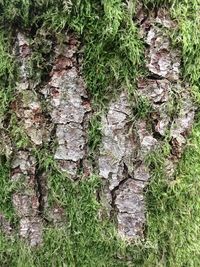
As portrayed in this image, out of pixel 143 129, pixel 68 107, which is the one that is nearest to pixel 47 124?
pixel 68 107

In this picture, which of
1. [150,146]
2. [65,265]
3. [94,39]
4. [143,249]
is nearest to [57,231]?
[65,265]

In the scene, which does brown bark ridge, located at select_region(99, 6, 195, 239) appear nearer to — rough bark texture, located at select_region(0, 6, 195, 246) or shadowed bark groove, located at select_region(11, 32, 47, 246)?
rough bark texture, located at select_region(0, 6, 195, 246)

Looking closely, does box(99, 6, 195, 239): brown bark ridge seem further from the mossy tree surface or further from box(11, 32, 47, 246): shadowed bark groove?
box(11, 32, 47, 246): shadowed bark groove

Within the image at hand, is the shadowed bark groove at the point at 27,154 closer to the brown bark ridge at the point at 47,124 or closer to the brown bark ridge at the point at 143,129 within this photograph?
the brown bark ridge at the point at 47,124

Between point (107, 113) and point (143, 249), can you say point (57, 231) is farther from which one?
point (107, 113)

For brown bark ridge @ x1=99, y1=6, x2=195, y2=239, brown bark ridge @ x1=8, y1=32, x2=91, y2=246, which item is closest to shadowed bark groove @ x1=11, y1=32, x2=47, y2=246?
brown bark ridge @ x1=8, y1=32, x2=91, y2=246

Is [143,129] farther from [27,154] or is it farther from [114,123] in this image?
[27,154]

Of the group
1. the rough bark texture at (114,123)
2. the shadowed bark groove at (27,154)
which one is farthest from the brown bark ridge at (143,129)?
the shadowed bark groove at (27,154)
